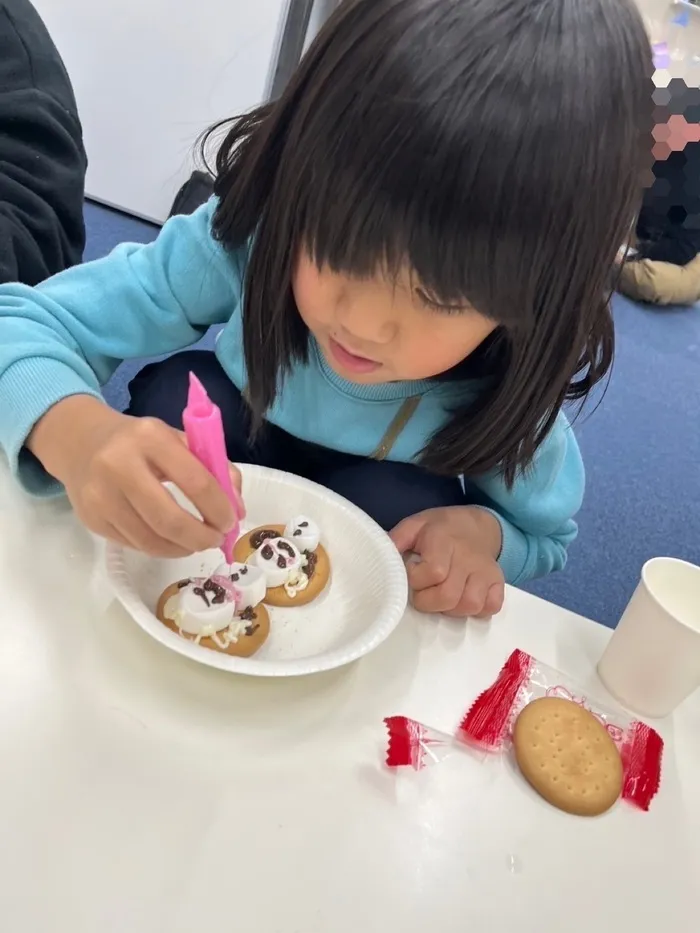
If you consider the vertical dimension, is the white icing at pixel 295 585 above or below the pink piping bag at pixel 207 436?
below

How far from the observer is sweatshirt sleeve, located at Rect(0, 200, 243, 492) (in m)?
0.67

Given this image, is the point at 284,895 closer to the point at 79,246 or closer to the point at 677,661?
the point at 677,661

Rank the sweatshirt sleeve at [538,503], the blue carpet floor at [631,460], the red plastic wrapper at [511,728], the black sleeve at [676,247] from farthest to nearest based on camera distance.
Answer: the black sleeve at [676,247]
the blue carpet floor at [631,460]
the sweatshirt sleeve at [538,503]
the red plastic wrapper at [511,728]

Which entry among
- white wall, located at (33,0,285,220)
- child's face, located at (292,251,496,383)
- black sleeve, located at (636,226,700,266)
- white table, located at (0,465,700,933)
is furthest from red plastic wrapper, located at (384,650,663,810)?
black sleeve, located at (636,226,700,266)

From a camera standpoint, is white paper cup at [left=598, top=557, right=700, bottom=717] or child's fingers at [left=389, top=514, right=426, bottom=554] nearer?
white paper cup at [left=598, top=557, right=700, bottom=717]

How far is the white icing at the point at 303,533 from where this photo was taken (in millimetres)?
631

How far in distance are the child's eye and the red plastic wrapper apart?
248 millimetres

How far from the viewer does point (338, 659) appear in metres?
0.52

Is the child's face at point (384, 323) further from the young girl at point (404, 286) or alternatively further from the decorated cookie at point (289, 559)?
the decorated cookie at point (289, 559)

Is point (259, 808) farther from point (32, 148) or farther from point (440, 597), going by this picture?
point (32, 148)

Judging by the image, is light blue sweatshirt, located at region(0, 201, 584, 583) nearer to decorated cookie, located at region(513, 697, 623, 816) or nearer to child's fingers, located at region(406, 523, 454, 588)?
child's fingers, located at region(406, 523, 454, 588)

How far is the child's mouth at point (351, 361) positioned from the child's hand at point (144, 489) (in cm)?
13

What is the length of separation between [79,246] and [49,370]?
0.54 meters

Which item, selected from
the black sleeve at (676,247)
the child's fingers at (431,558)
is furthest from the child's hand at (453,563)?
the black sleeve at (676,247)
